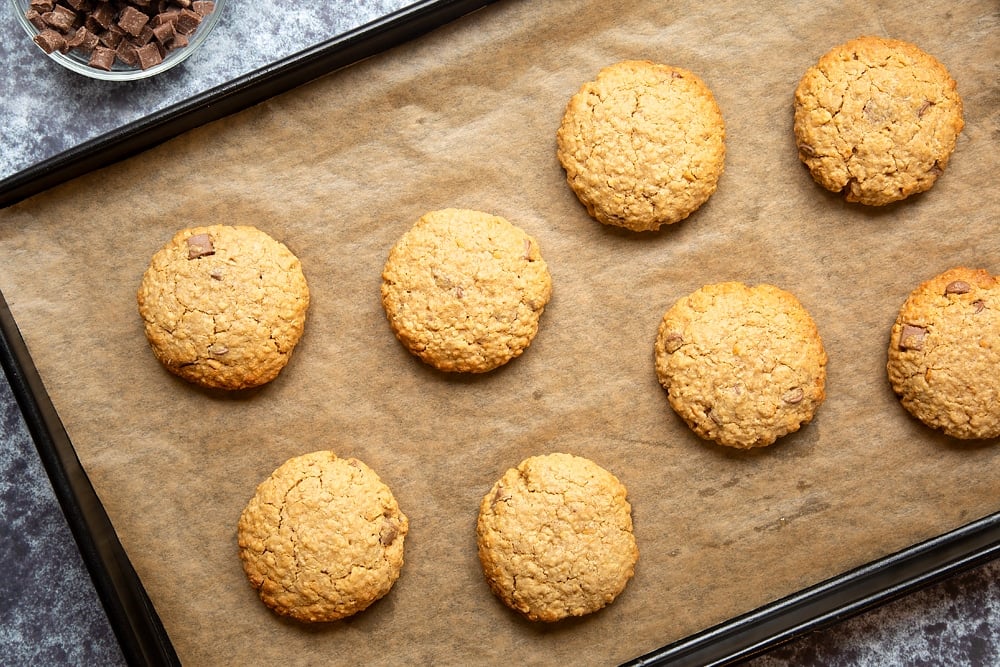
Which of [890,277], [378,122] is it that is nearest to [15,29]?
[378,122]

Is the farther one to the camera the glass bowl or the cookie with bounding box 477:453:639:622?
the glass bowl

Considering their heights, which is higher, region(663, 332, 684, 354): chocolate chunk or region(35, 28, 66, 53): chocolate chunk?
region(35, 28, 66, 53): chocolate chunk

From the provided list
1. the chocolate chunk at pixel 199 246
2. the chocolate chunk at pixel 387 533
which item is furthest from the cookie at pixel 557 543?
the chocolate chunk at pixel 199 246

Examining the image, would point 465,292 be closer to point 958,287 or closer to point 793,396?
point 793,396

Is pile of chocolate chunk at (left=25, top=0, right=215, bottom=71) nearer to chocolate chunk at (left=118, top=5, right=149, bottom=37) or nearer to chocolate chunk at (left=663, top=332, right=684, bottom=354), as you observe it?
chocolate chunk at (left=118, top=5, right=149, bottom=37)

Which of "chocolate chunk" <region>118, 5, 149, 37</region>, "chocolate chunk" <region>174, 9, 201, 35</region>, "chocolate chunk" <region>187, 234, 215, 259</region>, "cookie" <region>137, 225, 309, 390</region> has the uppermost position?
"chocolate chunk" <region>174, 9, 201, 35</region>

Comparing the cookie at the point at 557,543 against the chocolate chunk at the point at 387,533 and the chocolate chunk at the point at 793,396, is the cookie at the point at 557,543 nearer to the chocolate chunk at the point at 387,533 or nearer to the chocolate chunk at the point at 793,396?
the chocolate chunk at the point at 387,533

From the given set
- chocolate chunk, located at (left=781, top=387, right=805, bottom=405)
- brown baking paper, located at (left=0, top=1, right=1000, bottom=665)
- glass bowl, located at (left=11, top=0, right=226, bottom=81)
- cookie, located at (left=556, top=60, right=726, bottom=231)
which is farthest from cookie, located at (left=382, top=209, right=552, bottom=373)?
glass bowl, located at (left=11, top=0, right=226, bottom=81)
